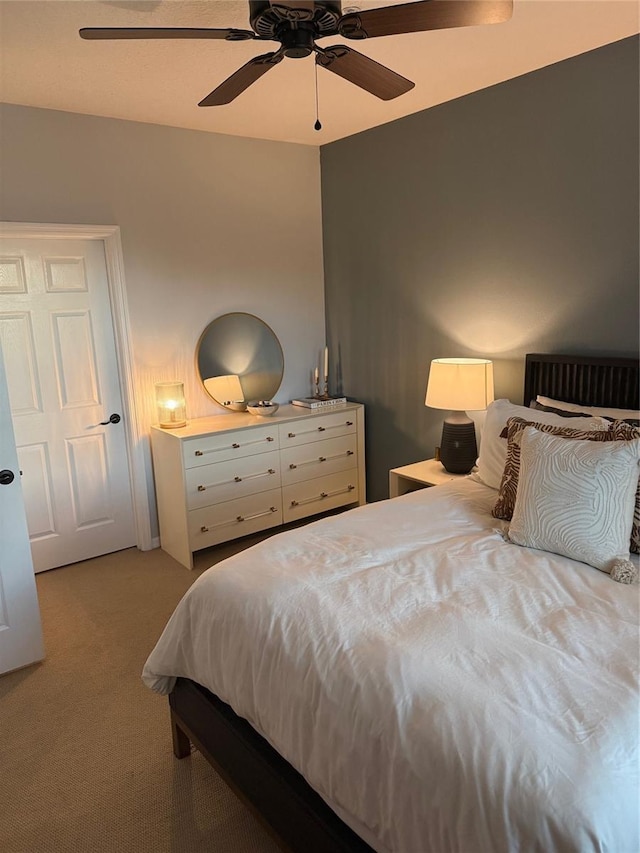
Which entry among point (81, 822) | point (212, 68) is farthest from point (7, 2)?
point (81, 822)

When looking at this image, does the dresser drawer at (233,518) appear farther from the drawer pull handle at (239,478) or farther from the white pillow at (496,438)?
the white pillow at (496,438)

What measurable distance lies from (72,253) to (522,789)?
3.41 metres

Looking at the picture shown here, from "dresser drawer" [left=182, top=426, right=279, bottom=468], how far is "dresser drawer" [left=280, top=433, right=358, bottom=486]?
0.54 feet

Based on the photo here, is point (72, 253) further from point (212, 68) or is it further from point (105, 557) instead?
point (105, 557)

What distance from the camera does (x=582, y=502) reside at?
198 centimetres

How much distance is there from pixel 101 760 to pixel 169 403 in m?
2.07

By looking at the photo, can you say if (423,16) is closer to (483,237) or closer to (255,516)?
(483,237)

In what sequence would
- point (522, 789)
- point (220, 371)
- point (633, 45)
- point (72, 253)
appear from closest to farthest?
point (522, 789) → point (633, 45) → point (72, 253) → point (220, 371)

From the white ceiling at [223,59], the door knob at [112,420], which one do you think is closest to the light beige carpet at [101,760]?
the door knob at [112,420]

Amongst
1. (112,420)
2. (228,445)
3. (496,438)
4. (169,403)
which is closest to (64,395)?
(112,420)

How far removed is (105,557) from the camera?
3.82 metres

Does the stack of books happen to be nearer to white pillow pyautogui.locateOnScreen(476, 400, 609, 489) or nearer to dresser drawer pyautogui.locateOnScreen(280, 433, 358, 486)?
dresser drawer pyautogui.locateOnScreen(280, 433, 358, 486)

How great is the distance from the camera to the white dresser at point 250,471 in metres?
3.60

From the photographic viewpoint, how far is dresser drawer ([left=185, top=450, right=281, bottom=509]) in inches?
141
